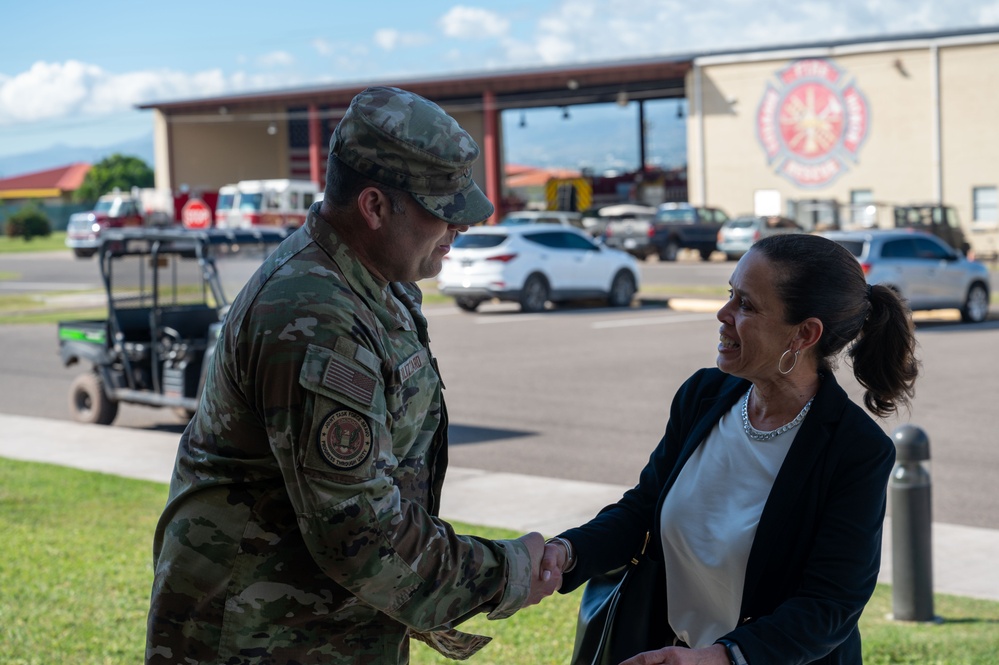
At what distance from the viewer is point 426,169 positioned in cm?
232

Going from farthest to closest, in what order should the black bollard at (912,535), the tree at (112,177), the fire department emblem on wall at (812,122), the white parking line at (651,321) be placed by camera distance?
the tree at (112,177), the fire department emblem on wall at (812,122), the white parking line at (651,321), the black bollard at (912,535)

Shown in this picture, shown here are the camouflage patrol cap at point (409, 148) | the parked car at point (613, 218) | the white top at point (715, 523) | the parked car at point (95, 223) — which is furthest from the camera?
the parked car at point (95, 223)

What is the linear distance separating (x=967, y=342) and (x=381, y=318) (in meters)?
16.3

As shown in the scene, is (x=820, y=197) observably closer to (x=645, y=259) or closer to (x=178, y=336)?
(x=645, y=259)

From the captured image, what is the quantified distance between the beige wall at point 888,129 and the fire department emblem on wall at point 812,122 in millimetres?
226

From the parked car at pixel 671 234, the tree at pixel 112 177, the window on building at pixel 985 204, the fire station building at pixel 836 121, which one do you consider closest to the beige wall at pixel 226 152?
the fire station building at pixel 836 121

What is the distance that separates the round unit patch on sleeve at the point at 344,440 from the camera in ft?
6.98

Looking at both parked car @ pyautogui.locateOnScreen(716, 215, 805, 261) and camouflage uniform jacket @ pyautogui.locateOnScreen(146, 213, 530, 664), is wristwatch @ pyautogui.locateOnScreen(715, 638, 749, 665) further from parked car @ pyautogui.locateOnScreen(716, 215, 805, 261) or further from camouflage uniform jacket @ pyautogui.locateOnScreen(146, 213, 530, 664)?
parked car @ pyautogui.locateOnScreen(716, 215, 805, 261)

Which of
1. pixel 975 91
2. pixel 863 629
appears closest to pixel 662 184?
pixel 975 91

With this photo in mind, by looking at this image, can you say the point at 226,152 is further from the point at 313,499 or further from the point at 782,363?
the point at 313,499

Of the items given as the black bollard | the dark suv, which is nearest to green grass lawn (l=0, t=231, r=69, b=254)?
the dark suv

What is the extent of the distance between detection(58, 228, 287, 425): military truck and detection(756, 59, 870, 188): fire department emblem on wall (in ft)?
111

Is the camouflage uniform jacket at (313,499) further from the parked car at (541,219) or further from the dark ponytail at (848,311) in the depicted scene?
the parked car at (541,219)

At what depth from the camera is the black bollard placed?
563 cm
